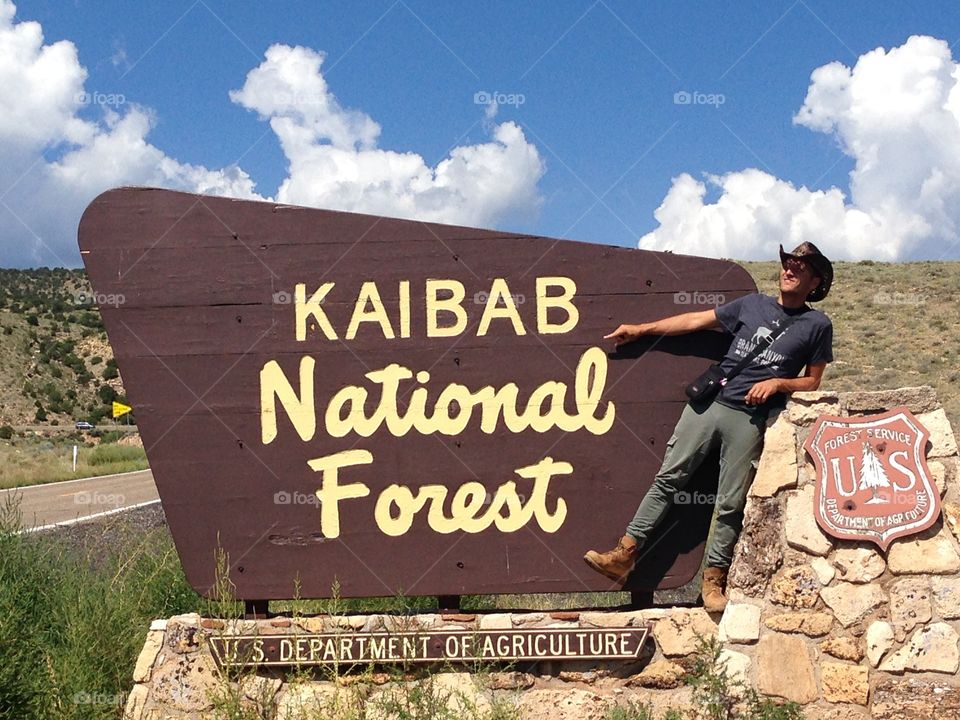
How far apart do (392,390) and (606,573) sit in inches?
63.5

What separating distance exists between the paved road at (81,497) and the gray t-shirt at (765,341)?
10.1 metres

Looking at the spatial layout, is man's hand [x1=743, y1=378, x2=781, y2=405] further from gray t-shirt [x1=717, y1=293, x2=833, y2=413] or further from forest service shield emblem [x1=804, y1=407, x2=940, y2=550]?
forest service shield emblem [x1=804, y1=407, x2=940, y2=550]

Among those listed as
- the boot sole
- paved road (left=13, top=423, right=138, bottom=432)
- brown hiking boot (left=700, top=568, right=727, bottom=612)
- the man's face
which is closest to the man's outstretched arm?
the man's face

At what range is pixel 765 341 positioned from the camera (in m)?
4.93

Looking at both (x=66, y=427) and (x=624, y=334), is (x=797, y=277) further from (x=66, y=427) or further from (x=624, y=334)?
(x=66, y=427)

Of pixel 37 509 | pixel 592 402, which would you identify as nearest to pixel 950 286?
pixel 37 509

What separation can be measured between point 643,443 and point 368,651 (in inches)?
75.8

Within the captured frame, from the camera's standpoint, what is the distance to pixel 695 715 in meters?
4.82

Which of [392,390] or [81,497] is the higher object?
[392,390]

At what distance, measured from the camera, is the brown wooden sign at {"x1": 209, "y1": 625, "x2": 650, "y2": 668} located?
4.94m

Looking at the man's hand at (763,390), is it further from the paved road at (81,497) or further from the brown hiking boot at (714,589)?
the paved road at (81,497)

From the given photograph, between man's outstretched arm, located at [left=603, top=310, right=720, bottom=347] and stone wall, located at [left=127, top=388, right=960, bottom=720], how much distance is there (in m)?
0.64

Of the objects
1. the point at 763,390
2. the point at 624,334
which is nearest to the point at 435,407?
the point at 624,334

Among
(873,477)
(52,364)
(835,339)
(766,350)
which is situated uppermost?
(52,364)
